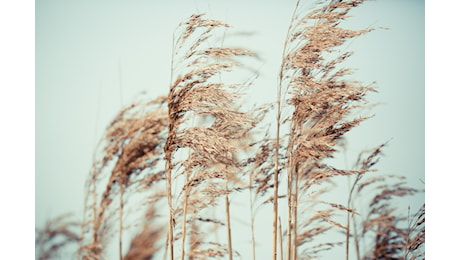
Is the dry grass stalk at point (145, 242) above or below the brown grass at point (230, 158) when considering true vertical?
below

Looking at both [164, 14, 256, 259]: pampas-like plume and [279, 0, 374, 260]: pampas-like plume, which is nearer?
[164, 14, 256, 259]: pampas-like plume

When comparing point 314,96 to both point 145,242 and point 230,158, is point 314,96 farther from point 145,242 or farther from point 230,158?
point 145,242

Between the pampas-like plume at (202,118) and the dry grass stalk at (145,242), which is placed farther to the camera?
the dry grass stalk at (145,242)

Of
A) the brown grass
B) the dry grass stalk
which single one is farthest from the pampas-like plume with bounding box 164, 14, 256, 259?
the dry grass stalk

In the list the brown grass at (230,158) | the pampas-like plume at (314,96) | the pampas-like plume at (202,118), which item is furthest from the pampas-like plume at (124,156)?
the pampas-like plume at (314,96)

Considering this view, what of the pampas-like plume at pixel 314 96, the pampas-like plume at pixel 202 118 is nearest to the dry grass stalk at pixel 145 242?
the pampas-like plume at pixel 202 118

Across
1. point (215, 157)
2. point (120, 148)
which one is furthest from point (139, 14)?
point (215, 157)

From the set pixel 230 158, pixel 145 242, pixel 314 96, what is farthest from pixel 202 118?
pixel 145 242

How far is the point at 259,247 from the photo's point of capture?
2.82m

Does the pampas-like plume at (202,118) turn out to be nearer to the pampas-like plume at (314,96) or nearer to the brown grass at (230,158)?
the brown grass at (230,158)

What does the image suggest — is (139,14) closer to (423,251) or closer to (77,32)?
(77,32)

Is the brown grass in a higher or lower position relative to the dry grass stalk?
higher

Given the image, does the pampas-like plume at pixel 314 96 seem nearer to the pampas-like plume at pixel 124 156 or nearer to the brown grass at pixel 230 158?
the brown grass at pixel 230 158

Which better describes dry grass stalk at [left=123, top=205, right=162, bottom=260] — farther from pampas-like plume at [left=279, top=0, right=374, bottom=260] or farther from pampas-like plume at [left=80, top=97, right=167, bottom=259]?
pampas-like plume at [left=279, top=0, right=374, bottom=260]
